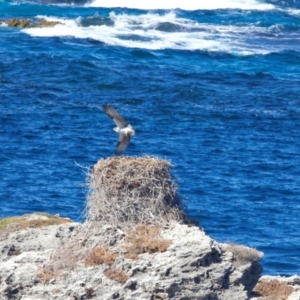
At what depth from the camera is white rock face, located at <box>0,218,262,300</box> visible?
17.4 m

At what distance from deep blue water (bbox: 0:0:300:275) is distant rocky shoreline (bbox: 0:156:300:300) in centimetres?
229

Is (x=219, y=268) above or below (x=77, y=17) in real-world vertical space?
above

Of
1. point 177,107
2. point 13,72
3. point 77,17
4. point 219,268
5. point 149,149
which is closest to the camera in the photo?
point 219,268

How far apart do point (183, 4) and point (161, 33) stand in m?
16.0

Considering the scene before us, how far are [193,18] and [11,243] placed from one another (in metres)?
61.9

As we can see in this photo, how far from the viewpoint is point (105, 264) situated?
58.4ft

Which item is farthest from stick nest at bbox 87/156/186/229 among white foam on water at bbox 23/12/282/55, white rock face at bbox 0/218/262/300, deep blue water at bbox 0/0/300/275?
white foam on water at bbox 23/12/282/55

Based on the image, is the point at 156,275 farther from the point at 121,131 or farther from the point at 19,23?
the point at 19,23

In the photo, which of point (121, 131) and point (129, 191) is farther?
point (121, 131)

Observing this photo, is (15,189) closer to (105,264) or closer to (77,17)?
(105,264)

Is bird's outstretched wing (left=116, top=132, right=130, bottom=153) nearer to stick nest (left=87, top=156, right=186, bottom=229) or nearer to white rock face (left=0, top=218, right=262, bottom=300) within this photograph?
stick nest (left=87, top=156, right=186, bottom=229)

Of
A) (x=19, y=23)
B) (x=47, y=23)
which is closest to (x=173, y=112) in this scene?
(x=47, y=23)

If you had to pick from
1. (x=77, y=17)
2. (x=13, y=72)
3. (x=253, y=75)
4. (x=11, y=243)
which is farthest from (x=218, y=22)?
(x=11, y=243)

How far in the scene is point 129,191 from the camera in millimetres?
18469
